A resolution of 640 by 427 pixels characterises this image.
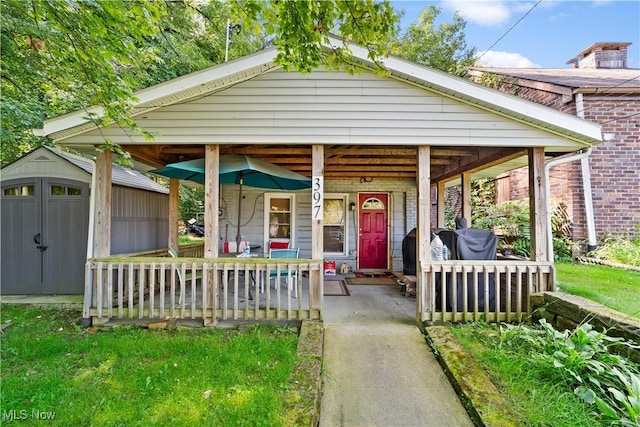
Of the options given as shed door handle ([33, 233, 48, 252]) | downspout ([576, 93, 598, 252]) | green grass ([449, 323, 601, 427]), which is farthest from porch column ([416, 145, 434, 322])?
shed door handle ([33, 233, 48, 252])

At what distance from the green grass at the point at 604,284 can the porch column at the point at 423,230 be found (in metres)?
2.31

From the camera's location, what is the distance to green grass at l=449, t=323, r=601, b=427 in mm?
2088

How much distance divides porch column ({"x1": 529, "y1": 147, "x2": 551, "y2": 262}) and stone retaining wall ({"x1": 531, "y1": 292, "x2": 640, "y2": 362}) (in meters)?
0.61

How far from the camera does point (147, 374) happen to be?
272 cm

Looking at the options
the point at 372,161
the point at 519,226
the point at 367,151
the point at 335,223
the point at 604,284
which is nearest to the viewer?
the point at 367,151

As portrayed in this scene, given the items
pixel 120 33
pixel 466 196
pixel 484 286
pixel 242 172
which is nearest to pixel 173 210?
pixel 242 172

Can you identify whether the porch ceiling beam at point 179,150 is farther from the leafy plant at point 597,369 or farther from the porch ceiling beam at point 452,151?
the leafy plant at point 597,369

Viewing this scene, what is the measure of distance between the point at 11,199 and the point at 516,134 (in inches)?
335

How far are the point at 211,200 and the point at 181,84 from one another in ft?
5.03

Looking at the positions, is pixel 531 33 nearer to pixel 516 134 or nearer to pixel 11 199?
pixel 516 134

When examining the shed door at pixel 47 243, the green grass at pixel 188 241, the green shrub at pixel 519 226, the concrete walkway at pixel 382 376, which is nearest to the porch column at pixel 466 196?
the green shrub at pixel 519 226

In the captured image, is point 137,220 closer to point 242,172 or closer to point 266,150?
point 242,172

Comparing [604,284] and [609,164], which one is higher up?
[609,164]

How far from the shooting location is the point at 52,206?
208 inches
